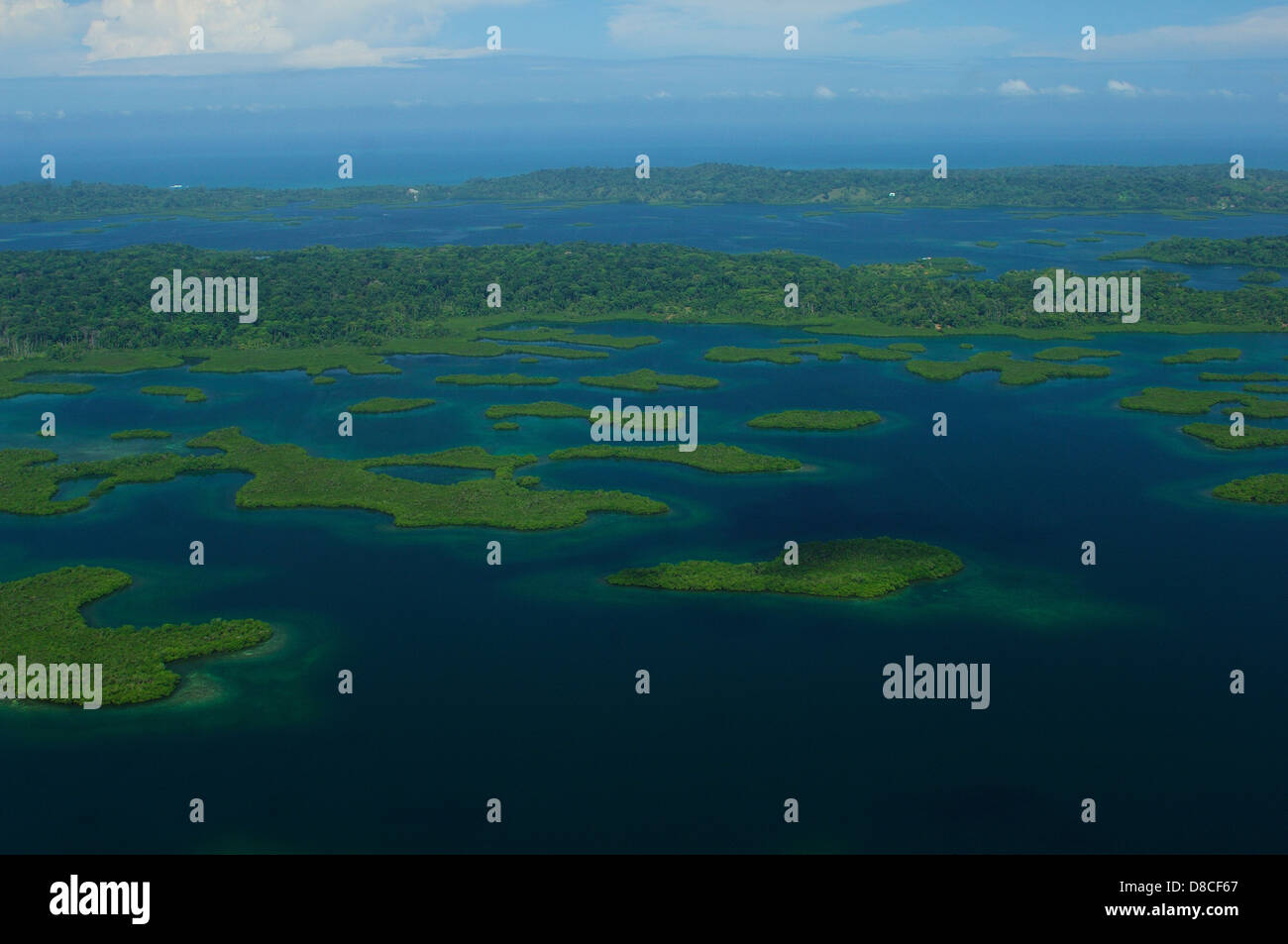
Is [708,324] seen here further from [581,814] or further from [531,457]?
[581,814]

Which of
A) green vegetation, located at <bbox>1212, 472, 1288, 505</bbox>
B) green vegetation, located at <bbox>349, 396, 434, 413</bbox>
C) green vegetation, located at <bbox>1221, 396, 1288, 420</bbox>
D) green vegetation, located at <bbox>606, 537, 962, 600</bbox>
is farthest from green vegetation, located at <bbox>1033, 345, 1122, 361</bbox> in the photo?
green vegetation, located at <bbox>349, 396, 434, 413</bbox>

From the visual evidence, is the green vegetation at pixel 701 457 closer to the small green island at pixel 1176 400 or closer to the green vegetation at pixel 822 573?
the green vegetation at pixel 822 573

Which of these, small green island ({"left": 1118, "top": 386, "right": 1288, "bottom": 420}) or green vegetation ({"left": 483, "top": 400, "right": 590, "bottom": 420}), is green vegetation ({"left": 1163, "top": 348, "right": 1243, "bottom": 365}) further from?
green vegetation ({"left": 483, "top": 400, "right": 590, "bottom": 420})

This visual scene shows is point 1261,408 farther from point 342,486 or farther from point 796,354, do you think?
point 342,486

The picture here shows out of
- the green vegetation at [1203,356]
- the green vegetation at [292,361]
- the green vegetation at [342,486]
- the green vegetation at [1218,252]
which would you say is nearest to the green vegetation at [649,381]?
the green vegetation at [292,361]

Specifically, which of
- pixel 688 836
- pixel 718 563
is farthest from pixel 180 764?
pixel 718 563
